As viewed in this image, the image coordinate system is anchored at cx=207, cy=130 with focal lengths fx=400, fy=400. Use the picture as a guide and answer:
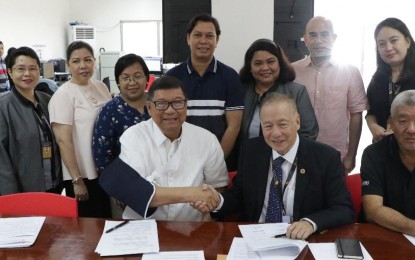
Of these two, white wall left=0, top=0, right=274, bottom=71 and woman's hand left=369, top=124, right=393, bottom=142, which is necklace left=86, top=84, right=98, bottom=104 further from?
woman's hand left=369, top=124, right=393, bottom=142

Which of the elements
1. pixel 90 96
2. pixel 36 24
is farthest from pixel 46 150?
pixel 36 24

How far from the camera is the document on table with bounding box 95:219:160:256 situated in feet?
4.99

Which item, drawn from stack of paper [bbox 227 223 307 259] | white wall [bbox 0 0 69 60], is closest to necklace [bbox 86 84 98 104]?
stack of paper [bbox 227 223 307 259]

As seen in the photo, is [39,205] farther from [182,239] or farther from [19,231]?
[182,239]

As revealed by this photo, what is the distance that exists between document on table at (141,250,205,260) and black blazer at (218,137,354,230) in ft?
1.61

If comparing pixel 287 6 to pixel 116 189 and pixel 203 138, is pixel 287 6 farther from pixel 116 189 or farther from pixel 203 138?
pixel 116 189

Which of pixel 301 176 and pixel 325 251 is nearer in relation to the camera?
pixel 325 251

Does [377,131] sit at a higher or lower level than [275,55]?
lower

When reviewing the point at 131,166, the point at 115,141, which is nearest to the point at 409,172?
the point at 131,166

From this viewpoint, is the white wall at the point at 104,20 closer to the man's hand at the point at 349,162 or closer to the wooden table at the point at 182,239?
the man's hand at the point at 349,162

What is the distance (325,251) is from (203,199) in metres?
0.60

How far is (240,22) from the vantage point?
3.43 m

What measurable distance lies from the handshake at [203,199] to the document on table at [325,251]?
0.51 metres

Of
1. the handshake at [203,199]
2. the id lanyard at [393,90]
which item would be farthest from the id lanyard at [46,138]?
the id lanyard at [393,90]
